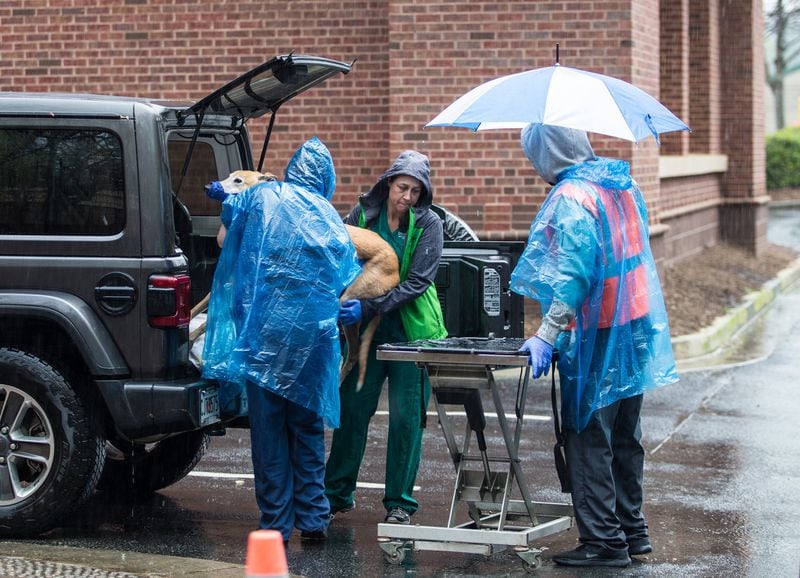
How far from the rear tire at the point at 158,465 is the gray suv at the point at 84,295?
2.92 ft

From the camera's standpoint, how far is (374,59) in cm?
1331

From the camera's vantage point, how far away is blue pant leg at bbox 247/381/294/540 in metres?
5.89

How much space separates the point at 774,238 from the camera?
25.0m

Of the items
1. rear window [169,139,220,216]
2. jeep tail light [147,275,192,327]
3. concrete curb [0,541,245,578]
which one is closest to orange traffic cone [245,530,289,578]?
concrete curb [0,541,245,578]

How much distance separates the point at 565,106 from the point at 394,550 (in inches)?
79.8

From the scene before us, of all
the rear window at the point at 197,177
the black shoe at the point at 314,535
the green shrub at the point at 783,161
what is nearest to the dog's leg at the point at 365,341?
the black shoe at the point at 314,535

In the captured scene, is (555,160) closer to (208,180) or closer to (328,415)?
(328,415)

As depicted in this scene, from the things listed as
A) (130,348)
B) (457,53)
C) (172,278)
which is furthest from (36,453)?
(457,53)

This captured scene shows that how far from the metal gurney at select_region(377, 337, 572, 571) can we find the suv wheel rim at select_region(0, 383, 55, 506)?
5.09 feet

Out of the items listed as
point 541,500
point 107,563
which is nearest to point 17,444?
point 107,563

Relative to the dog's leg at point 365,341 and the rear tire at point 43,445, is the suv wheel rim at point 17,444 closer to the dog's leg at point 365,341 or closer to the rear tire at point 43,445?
the rear tire at point 43,445

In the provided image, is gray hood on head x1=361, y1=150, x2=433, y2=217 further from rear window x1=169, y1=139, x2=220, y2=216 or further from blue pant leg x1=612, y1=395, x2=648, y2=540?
blue pant leg x1=612, y1=395, x2=648, y2=540

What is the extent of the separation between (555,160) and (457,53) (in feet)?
23.3

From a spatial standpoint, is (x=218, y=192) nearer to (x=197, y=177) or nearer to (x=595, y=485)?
(x=197, y=177)
